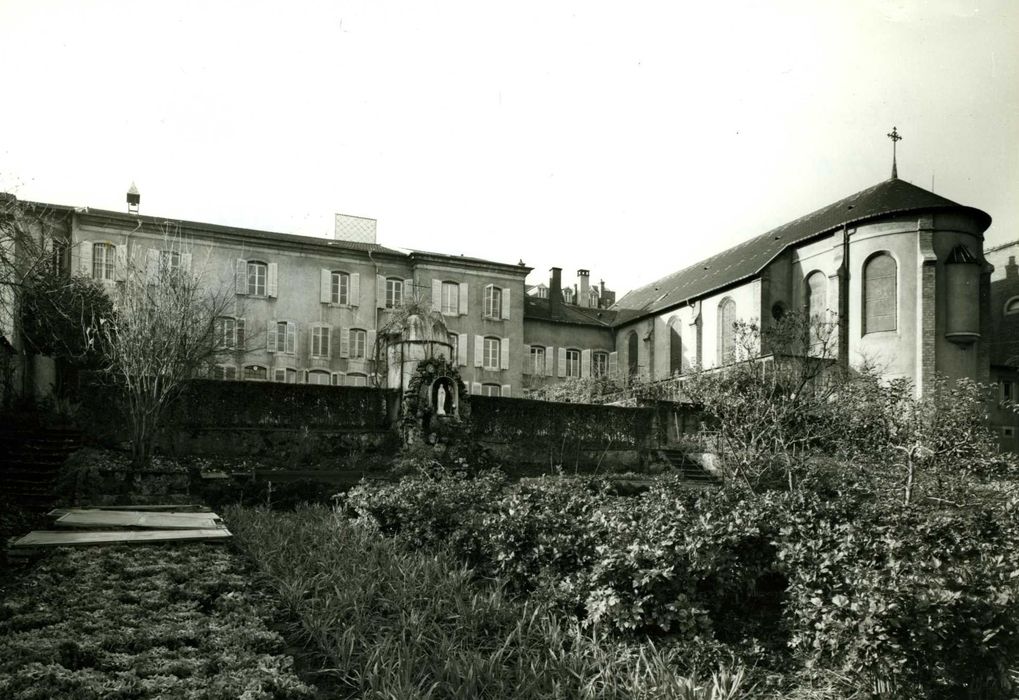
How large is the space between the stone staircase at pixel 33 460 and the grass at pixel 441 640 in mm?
7111

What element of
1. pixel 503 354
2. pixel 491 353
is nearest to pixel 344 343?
pixel 491 353

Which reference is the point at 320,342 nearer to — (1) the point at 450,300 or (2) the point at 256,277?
(2) the point at 256,277

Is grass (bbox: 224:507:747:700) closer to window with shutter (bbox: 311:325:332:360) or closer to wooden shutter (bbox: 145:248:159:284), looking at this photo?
wooden shutter (bbox: 145:248:159:284)

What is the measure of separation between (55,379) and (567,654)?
67.3ft

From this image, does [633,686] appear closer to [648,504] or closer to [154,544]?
[648,504]

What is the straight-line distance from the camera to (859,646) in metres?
4.35

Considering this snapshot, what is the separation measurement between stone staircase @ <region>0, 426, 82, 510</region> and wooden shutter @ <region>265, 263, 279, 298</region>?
56.1 ft

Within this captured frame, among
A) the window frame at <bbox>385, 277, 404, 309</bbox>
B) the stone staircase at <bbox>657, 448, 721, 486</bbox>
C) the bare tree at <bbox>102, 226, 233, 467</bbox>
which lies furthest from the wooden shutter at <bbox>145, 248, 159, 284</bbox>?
the stone staircase at <bbox>657, 448, 721, 486</bbox>

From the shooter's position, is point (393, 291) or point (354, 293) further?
point (393, 291)

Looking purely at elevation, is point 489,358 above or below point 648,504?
above

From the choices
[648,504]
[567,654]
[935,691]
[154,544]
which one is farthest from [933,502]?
[154,544]

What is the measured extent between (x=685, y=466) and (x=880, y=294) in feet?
43.4

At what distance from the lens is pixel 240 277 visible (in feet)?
106

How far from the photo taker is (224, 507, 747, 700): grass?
4.08 meters
